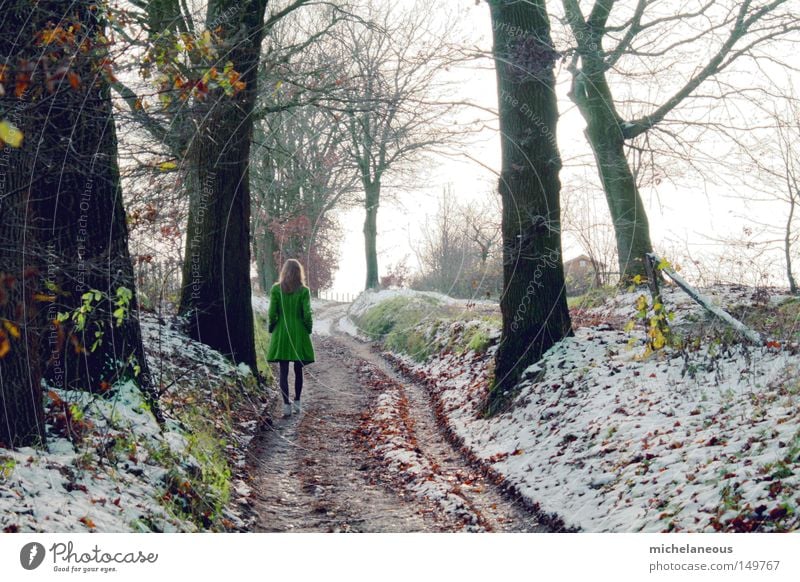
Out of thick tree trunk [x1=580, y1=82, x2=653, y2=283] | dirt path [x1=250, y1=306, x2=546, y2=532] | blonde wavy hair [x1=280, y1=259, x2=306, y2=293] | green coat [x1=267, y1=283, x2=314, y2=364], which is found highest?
thick tree trunk [x1=580, y1=82, x2=653, y2=283]

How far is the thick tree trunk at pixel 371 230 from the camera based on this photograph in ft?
82.6

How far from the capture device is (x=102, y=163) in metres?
6.15

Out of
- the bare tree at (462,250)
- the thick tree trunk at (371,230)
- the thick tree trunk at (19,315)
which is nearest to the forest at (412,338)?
the thick tree trunk at (19,315)

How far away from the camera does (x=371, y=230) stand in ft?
88.7

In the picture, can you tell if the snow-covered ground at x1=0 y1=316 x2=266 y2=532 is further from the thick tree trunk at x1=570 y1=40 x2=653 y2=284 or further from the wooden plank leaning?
the thick tree trunk at x1=570 y1=40 x2=653 y2=284

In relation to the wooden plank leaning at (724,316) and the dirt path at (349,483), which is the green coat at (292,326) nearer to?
the dirt path at (349,483)

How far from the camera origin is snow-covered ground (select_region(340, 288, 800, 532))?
184 inches

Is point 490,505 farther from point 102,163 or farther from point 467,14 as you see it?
point 467,14

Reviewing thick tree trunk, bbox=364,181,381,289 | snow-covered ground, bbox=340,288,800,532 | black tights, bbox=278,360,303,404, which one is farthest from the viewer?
thick tree trunk, bbox=364,181,381,289

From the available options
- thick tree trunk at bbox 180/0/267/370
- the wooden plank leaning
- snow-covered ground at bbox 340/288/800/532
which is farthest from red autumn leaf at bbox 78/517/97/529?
the wooden plank leaning

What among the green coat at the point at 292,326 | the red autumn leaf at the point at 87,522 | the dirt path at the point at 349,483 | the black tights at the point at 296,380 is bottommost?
the dirt path at the point at 349,483

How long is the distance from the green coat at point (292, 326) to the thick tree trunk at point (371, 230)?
14791mm

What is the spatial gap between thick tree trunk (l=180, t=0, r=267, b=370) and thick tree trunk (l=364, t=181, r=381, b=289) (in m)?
13.9

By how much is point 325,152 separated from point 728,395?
46.9 ft
